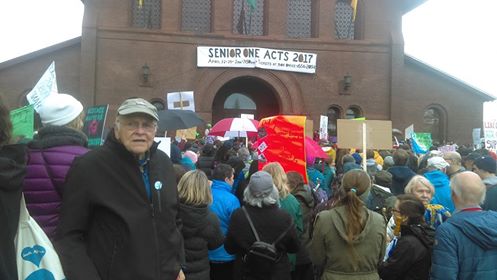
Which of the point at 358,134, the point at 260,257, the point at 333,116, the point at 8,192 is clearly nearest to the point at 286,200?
the point at 260,257

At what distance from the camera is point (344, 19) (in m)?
22.5

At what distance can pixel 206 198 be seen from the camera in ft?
15.4

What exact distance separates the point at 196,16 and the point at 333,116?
306 inches

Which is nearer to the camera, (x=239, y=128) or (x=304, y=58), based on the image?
(x=239, y=128)

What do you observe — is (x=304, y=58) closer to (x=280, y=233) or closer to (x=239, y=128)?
(x=239, y=128)

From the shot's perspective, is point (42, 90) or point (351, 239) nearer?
point (351, 239)

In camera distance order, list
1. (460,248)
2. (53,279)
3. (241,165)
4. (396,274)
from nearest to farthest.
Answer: (53,279), (460,248), (396,274), (241,165)

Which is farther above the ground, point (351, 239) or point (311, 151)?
point (311, 151)

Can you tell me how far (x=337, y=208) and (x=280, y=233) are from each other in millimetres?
621

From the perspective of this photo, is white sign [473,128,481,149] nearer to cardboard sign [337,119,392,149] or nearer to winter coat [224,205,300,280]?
cardboard sign [337,119,392,149]

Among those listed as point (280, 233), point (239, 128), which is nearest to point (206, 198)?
point (280, 233)

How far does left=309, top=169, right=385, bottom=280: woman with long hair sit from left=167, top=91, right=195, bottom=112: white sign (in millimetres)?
11732

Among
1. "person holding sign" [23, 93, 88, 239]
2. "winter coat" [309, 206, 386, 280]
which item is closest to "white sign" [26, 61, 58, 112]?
"person holding sign" [23, 93, 88, 239]

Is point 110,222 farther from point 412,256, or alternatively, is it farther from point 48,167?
point 412,256
